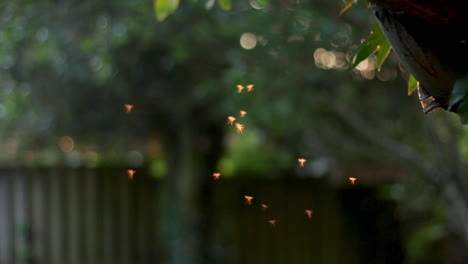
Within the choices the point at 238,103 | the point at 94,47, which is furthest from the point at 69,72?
the point at 238,103

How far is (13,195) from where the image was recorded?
5.77m

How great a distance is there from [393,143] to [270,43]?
1.12 meters

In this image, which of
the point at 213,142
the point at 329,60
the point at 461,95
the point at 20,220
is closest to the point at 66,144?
the point at 20,220

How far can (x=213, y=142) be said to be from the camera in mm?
5840

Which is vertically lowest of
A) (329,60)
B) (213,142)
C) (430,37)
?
(430,37)

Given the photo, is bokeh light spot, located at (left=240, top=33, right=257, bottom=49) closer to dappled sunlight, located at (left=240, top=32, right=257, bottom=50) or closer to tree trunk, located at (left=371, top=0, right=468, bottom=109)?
dappled sunlight, located at (left=240, top=32, right=257, bottom=50)

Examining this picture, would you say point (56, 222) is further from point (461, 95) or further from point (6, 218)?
point (461, 95)

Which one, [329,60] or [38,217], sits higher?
[329,60]

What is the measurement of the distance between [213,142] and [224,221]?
87 cm

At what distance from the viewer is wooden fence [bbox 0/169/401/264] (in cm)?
593

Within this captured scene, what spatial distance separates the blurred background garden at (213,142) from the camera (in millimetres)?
3545

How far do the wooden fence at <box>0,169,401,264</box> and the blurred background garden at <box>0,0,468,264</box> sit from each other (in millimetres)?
14

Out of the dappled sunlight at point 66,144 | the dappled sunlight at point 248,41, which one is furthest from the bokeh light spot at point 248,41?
the dappled sunlight at point 66,144

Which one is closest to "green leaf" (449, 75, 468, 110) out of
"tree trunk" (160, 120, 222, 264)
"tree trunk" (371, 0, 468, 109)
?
"tree trunk" (371, 0, 468, 109)
